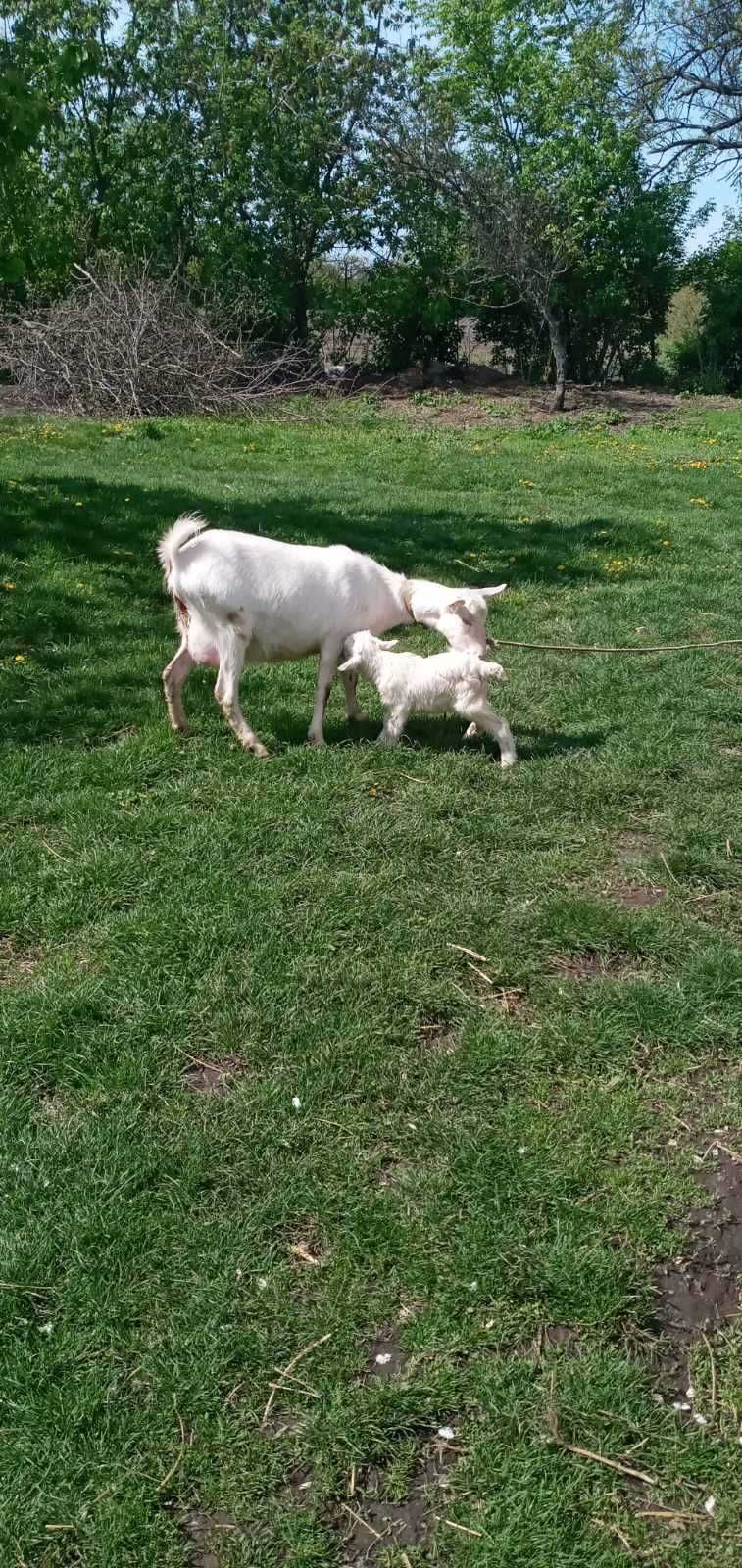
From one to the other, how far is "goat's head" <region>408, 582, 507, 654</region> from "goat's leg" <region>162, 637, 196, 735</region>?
4.63 feet

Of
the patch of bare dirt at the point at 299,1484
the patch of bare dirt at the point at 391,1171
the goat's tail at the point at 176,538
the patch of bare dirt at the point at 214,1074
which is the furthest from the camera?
the goat's tail at the point at 176,538

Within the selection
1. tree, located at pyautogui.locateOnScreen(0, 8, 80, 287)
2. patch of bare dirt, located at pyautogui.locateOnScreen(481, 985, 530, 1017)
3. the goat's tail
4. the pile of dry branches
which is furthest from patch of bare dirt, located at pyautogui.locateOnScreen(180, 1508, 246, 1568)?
the pile of dry branches

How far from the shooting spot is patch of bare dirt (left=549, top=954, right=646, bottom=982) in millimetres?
4727

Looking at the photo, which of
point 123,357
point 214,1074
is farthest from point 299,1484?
point 123,357

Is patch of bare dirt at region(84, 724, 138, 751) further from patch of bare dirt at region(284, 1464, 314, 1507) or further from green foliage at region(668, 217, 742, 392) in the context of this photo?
green foliage at region(668, 217, 742, 392)

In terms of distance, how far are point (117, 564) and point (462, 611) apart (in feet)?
14.3

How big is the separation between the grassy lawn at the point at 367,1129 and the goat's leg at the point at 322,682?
1.27 feet

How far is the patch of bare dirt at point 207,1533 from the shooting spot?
8.82 ft

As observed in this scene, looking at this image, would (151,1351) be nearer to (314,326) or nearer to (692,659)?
(692,659)

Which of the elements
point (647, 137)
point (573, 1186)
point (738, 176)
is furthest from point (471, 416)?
point (573, 1186)

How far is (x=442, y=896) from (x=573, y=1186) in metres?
1.75

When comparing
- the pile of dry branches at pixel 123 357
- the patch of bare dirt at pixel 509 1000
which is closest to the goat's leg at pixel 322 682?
the patch of bare dirt at pixel 509 1000

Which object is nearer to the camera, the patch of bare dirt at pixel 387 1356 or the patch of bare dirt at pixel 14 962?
the patch of bare dirt at pixel 387 1356

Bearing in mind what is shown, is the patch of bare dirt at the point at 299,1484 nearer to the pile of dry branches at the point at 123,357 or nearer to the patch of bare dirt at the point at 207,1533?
the patch of bare dirt at the point at 207,1533
